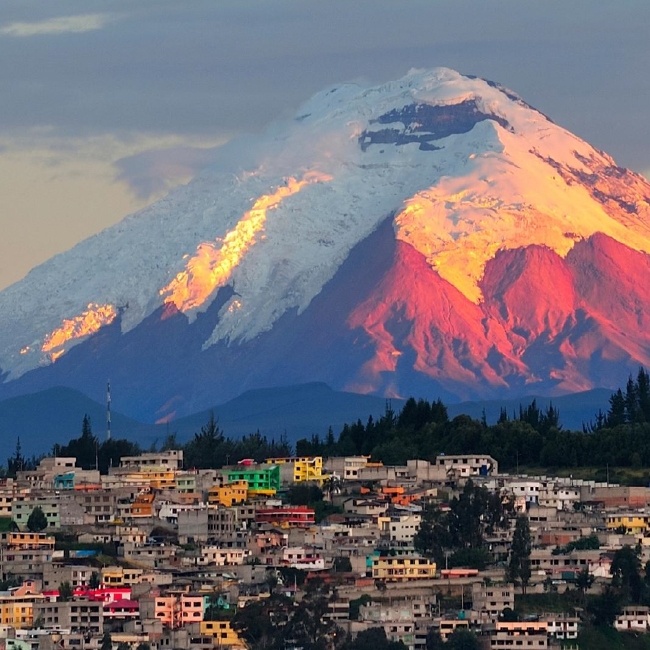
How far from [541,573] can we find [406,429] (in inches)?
1650

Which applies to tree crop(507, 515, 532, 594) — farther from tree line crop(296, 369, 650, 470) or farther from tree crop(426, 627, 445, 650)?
tree line crop(296, 369, 650, 470)

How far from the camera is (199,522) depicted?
127625 millimetres

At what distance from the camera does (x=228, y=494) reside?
135875 millimetres

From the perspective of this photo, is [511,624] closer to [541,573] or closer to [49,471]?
[541,573]

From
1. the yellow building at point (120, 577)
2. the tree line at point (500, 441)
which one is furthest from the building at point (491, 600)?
the tree line at point (500, 441)

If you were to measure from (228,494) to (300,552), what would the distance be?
15740 mm

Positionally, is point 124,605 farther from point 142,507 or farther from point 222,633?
point 142,507

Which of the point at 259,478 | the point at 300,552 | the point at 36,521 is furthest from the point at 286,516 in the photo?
the point at 36,521

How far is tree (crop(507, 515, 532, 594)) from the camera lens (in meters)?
115

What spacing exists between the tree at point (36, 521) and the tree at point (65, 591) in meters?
11.8

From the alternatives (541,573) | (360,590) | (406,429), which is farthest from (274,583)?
(406,429)

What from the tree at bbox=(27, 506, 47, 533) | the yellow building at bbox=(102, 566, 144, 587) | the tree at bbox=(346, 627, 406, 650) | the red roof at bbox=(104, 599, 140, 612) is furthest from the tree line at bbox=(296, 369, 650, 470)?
the red roof at bbox=(104, 599, 140, 612)

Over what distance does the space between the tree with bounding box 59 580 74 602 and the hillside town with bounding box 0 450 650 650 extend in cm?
18

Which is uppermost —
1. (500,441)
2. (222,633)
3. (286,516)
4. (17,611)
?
(500,441)
